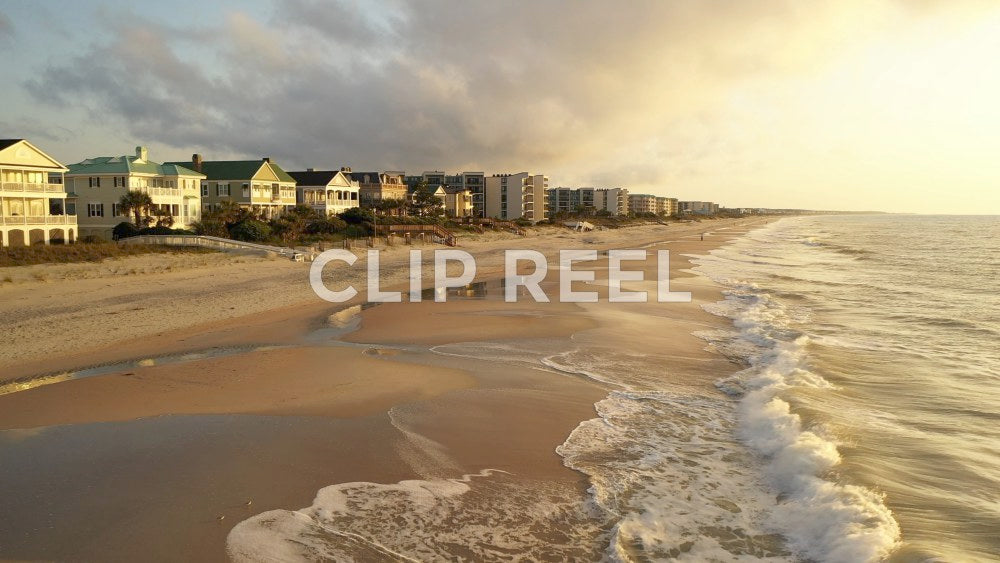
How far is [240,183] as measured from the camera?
51.7 metres

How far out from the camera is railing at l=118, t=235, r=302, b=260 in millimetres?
33656

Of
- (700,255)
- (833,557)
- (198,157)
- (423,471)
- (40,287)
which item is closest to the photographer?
(833,557)

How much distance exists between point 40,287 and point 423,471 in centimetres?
2179

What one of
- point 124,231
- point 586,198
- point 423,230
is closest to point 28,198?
point 124,231

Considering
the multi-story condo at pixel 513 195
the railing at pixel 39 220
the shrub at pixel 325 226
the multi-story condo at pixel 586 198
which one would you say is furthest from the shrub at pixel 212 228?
the multi-story condo at pixel 586 198

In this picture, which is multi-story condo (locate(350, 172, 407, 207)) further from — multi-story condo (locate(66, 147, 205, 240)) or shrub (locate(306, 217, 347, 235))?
multi-story condo (locate(66, 147, 205, 240))

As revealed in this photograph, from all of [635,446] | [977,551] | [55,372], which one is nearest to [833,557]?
[977,551]

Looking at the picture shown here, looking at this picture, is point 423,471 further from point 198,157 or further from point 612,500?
point 198,157

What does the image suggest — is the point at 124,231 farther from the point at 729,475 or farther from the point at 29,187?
the point at 729,475

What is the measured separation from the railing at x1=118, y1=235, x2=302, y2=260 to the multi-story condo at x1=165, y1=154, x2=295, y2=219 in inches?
631

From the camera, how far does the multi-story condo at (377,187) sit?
3130 inches

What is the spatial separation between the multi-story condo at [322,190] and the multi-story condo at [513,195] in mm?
46074

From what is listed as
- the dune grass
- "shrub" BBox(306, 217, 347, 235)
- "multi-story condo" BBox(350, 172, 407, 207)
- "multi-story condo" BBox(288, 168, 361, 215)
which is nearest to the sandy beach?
the dune grass

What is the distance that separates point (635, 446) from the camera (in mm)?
8242
